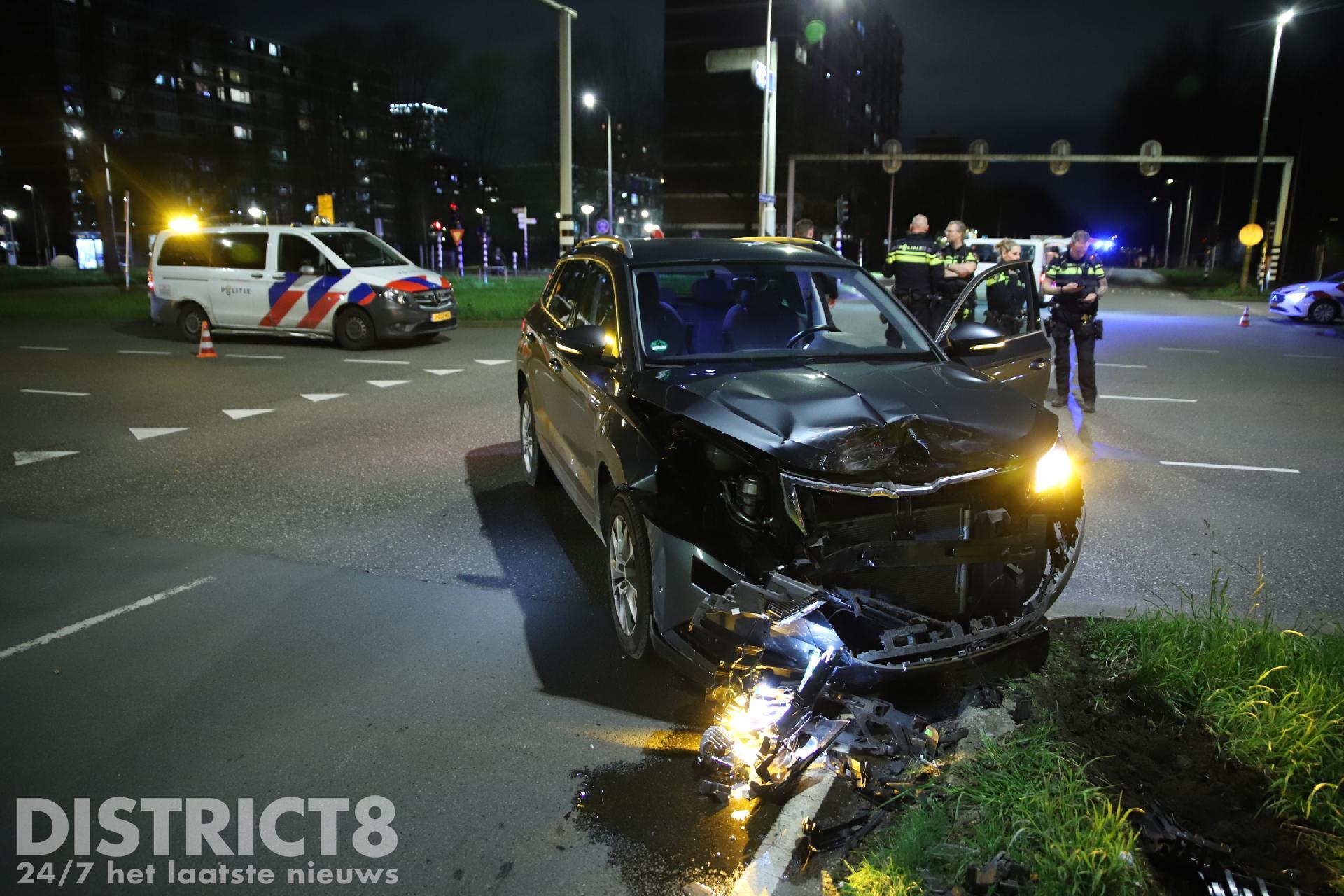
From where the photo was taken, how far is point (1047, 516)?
3678 mm

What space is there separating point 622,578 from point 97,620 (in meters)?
2.71

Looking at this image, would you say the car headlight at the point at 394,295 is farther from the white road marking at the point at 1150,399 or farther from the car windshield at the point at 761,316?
the car windshield at the point at 761,316

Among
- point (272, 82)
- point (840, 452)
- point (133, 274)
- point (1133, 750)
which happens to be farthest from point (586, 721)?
point (272, 82)

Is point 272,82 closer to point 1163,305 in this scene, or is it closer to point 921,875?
point 1163,305

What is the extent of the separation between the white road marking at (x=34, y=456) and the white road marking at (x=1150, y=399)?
11058 mm

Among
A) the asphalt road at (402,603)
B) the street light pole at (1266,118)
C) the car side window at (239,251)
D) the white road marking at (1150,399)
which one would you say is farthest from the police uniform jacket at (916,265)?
the street light pole at (1266,118)

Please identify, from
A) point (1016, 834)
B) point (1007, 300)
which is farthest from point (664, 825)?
point (1007, 300)

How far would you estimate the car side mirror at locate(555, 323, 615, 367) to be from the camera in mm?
4375

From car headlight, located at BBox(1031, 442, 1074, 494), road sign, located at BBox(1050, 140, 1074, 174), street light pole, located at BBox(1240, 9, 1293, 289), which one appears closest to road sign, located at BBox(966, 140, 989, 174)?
road sign, located at BBox(1050, 140, 1074, 174)

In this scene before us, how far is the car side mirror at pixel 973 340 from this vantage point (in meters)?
5.15

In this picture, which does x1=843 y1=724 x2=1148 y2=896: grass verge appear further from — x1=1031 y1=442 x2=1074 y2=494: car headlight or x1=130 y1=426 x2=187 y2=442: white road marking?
x1=130 y1=426 x2=187 y2=442: white road marking

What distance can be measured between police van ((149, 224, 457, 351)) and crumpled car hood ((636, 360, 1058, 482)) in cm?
1195

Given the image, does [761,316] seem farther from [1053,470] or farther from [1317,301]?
[1317,301]

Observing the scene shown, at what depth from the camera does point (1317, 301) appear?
857 inches
